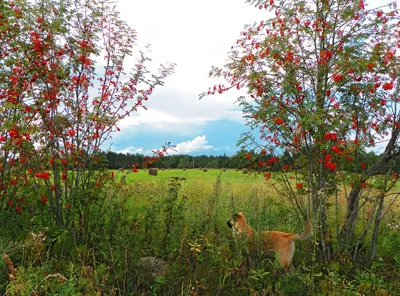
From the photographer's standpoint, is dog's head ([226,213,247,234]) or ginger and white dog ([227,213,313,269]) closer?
ginger and white dog ([227,213,313,269])

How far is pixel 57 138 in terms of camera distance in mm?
6199

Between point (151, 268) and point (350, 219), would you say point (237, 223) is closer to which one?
point (151, 268)

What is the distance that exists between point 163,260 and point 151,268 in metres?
0.44

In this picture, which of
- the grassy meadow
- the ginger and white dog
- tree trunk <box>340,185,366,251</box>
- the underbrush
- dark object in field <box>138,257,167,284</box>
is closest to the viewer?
the underbrush

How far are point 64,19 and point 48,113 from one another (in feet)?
Result: 5.80

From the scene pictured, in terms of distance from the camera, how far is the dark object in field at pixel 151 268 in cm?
509

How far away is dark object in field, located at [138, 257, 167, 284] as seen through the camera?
509cm

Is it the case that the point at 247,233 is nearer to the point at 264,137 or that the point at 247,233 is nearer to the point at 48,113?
the point at 264,137

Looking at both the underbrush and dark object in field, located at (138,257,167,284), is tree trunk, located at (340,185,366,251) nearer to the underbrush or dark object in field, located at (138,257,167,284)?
the underbrush

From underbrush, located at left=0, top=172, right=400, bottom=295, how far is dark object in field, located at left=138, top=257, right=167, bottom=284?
3 cm

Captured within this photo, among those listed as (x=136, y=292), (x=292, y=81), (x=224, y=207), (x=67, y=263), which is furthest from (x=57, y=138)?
(x=224, y=207)

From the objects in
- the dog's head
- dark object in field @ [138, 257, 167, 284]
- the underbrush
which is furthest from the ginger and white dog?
dark object in field @ [138, 257, 167, 284]

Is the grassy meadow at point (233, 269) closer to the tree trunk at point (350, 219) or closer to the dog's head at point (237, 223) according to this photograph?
the dog's head at point (237, 223)

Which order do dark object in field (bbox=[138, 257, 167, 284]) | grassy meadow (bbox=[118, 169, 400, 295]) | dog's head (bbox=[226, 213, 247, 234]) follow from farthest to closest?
dog's head (bbox=[226, 213, 247, 234]) < dark object in field (bbox=[138, 257, 167, 284]) < grassy meadow (bbox=[118, 169, 400, 295])
